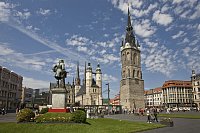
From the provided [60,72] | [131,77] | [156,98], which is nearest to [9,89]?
[131,77]

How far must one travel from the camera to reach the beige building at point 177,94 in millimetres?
127938

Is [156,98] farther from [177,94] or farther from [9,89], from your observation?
[9,89]

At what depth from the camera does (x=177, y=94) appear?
128875mm

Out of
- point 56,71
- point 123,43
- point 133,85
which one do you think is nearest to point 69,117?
point 56,71

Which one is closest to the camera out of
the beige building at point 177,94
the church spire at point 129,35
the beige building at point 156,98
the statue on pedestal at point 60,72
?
the statue on pedestal at point 60,72

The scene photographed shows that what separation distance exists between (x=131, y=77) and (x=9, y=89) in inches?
2122

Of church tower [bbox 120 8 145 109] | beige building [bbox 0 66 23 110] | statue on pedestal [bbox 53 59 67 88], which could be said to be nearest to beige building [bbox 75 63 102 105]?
church tower [bbox 120 8 145 109]

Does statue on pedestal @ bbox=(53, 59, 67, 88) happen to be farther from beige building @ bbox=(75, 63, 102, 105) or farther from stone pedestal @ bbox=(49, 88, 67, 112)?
beige building @ bbox=(75, 63, 102, 105)

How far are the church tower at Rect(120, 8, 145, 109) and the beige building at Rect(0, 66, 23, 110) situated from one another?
4765 cm

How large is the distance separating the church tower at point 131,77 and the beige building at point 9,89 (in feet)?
156

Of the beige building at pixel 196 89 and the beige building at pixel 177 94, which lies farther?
the beige building at pixel 177 94

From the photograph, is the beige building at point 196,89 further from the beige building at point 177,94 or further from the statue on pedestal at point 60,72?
the statue on pedestal at point 60,72

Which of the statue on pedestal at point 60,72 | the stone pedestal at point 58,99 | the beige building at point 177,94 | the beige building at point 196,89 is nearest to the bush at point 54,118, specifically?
the stone pedestal at point 58,99

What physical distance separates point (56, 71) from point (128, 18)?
102590 millimetres
